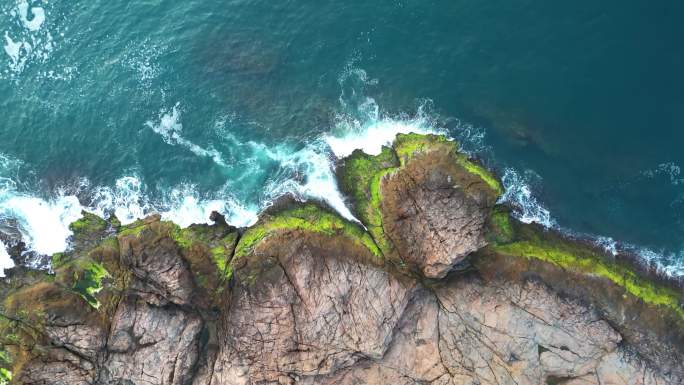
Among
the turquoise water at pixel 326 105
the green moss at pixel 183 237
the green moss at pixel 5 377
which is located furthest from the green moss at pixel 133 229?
the green moss at pixel 5 377

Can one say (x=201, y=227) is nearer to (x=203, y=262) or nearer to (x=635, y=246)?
(x=203, y=262)

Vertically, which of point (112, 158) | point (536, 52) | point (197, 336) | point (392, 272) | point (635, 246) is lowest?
A: point (197, 336)

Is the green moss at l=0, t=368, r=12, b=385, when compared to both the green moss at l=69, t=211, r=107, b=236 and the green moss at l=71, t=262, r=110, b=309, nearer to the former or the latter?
the green moss at l=71, t=262, r=110, b=309

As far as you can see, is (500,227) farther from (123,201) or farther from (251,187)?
(123,201)

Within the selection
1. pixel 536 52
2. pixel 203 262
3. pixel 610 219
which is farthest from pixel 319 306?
pixel 536 52

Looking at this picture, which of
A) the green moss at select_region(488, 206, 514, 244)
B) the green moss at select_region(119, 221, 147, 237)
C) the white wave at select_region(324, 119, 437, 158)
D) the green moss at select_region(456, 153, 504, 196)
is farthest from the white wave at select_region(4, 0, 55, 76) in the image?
the green moss at select_region(488, 206, 514, 244)
